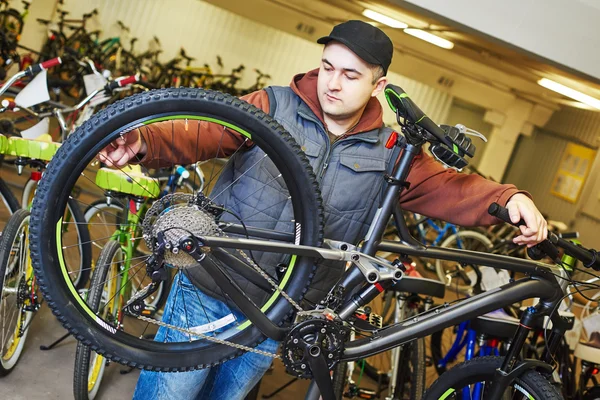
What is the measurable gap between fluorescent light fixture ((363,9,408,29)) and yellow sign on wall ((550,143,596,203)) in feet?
19.4

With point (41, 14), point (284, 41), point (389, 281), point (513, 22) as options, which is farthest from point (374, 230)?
point (284, 41)

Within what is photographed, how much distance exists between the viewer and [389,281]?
1.94 metres

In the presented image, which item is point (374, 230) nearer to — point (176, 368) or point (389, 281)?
point (389, 281)

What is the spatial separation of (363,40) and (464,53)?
687 cm

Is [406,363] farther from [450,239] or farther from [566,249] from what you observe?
[450,239]

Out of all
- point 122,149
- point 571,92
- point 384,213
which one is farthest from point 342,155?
point 571,92

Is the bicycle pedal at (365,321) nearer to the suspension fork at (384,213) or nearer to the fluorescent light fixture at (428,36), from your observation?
the suspension fork at (384,213)

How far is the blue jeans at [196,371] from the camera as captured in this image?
6.54 feet

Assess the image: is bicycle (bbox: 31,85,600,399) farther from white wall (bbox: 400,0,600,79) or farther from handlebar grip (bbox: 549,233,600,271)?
white wall (bbox: 400,0,600,79)

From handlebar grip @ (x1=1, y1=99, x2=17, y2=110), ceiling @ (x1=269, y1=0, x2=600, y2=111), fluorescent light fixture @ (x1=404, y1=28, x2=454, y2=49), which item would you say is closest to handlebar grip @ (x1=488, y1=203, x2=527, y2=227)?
handlebar grip @ (x1=1, y1=99, x2=17, y2=110)

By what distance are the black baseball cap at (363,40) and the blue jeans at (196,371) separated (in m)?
0.78

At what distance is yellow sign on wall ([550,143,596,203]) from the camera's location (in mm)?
11654

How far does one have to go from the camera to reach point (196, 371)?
202cm

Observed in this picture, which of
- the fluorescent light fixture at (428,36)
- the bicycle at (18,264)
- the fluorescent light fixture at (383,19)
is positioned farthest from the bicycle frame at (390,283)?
the fluorescent light fixture at (428,36)
